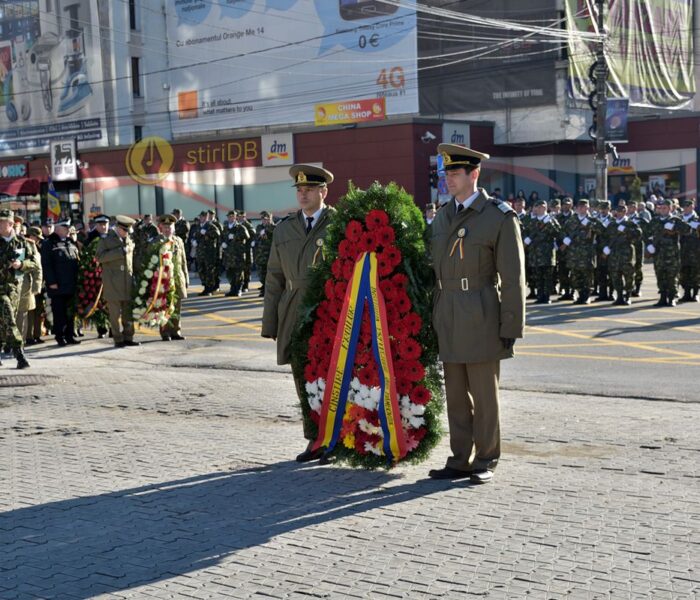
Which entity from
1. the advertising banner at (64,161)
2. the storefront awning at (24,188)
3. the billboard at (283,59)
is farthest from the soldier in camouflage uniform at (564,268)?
the storefront awning at (24,188)

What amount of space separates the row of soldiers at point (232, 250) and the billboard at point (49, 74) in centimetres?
3139

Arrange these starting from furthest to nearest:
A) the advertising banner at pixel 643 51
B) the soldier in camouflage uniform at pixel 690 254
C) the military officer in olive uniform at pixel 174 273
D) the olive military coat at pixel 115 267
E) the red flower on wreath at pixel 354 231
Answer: the advertising banner at pixel 643 51
the soldier in camouflage uniform at pixel 690 254
the military officer in olive uniform at pixel 174 273
the olive military coat at pixel 115 267
the red flower on wreath at pixel 354 231

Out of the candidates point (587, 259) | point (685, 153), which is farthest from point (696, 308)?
point (685, 153)

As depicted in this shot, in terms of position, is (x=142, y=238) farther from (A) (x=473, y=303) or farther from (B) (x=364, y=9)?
(B) (x=364, y=9)

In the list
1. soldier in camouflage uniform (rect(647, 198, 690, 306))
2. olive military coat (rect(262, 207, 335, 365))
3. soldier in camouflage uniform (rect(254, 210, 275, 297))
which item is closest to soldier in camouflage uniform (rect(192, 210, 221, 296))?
soldier in camouflage uniform (rect(254, 210, 275, 297))

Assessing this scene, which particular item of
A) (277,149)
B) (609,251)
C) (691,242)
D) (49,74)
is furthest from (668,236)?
(49,74)

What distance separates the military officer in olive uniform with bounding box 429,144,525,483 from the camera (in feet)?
23.0

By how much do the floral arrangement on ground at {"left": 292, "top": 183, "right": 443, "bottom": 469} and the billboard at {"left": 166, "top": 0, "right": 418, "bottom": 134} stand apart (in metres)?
37.1

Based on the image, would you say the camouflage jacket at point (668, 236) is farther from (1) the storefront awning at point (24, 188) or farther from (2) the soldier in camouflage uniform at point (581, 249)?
(1) the storefront awning at point (24, 188)

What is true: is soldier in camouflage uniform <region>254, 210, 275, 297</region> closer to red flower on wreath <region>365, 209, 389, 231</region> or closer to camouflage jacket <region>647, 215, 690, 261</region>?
camouflage jacket <region>647, 215, 690, 261</region>

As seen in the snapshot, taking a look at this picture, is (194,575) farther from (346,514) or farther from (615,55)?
(615,55)

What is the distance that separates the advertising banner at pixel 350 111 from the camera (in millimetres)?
45156

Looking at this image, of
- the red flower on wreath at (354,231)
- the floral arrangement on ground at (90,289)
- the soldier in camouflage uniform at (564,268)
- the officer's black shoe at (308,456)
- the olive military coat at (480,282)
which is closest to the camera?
the olive military coat at (480,282)

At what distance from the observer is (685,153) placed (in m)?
41.2
